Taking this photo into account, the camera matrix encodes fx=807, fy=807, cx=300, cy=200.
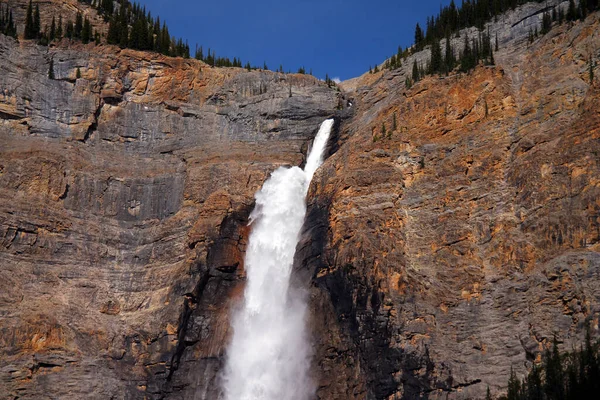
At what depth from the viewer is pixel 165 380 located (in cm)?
5753

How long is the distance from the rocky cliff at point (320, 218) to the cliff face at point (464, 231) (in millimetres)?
141

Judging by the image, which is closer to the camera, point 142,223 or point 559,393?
point 559,393

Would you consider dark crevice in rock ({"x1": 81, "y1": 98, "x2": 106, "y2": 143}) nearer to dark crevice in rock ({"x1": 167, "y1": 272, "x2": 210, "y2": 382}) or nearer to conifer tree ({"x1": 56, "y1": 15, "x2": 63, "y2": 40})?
conifer tree ({"x1": 56, "y1": 15, "x2": 63, "y2": 40})

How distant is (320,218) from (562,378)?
23959mm

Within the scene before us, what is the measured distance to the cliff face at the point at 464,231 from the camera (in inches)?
1886

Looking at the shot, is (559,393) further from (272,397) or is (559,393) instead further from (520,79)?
(520,79)

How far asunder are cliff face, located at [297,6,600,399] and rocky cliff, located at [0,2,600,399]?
0.46 feet

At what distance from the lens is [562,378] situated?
42406 mm

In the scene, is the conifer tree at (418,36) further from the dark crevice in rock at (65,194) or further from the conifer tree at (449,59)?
the dark crevice in rock at (65,194)

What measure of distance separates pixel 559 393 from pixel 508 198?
15.5 meters

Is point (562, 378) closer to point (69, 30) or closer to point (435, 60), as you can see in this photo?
point (435, 60)

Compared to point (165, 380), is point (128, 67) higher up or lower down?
higher up

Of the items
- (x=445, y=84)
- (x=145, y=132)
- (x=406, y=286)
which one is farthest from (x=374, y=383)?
(x=145, y=132)

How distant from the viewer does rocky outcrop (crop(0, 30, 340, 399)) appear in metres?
57.7
